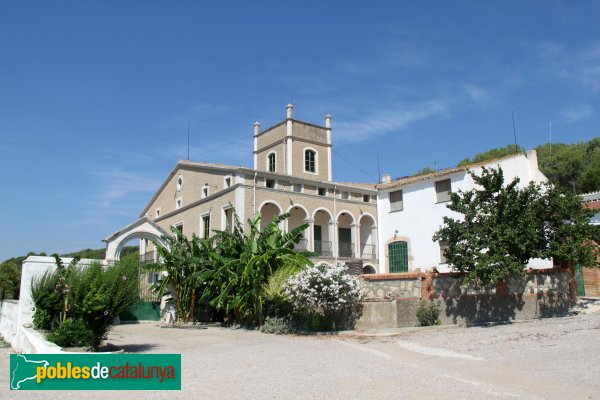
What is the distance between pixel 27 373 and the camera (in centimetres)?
763

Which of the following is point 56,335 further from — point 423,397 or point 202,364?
point 423,397

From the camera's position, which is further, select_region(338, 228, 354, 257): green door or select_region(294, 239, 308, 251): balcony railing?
select_region(338, 228, 354, 257): green door

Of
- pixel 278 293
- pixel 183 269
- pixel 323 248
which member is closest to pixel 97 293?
pixel 278 293

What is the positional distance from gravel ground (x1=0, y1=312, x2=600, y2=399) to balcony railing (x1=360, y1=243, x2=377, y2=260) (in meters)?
19.0

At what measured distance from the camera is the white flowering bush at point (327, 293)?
50.8ft

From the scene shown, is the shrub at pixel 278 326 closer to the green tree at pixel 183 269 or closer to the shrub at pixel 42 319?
the green tree at pixel 183 269

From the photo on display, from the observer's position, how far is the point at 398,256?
1010 inches

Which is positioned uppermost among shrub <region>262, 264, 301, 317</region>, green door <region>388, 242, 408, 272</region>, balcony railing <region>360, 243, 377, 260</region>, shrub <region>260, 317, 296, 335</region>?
balcony railing <region>360, 243, 377, 260</region>

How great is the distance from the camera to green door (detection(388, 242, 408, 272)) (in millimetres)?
25375

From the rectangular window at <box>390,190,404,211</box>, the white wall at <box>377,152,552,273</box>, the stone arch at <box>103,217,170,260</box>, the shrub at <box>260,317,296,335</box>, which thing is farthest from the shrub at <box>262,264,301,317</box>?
the rectangular window at <box>390,190,404,211</box>

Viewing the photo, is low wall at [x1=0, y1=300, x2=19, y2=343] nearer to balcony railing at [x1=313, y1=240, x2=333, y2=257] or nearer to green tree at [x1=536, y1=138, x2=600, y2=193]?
balcony railing at [x1=313, y1=240, x2=333, y2=257]

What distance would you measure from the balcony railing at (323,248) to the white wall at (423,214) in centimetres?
591

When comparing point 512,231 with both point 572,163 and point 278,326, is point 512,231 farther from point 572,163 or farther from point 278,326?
point 572,163

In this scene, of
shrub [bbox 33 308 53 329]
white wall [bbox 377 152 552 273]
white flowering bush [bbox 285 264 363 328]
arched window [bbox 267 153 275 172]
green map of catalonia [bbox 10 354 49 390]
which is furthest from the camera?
arched window [bbox 267 153 275 172]
